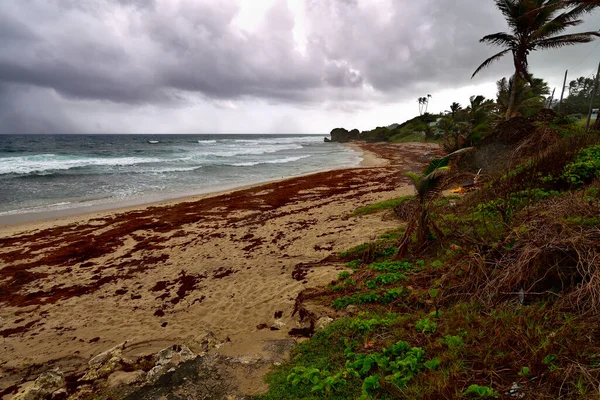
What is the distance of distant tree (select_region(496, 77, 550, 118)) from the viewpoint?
77.1 feet

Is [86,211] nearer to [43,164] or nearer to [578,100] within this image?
[43,164]

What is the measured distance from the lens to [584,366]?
2242 millimetres

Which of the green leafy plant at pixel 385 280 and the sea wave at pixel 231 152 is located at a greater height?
the sea wave at pixel 231 152

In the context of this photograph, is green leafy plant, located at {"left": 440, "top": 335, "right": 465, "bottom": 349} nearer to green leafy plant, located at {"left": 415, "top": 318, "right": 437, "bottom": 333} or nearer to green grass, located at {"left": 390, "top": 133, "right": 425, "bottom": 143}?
green leafy plant, located at {"left": 415, "top": 318, "right": 437, "bottom": 333}

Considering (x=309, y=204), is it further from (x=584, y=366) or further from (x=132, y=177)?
(x=132, y=177)

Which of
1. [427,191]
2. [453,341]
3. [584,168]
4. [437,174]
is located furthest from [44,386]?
[584,168]

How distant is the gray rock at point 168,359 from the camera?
3.75m

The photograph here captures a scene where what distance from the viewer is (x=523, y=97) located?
24.2 metres

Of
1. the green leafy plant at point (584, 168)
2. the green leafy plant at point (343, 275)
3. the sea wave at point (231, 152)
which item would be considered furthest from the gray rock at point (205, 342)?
the sea wave at point (231, 152)

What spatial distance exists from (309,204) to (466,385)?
11.5m

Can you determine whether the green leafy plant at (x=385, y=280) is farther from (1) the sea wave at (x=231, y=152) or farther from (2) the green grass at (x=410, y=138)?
(2) the green grass at (x=410, y=138)

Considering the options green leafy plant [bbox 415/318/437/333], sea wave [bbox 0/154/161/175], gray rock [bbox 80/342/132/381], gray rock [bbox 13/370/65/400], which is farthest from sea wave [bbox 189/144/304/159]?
green leafy plant [bbox 415/318/437/333]

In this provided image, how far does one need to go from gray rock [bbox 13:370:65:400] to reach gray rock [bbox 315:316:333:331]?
3496mm

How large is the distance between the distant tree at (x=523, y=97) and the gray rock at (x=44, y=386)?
23.3 meters
